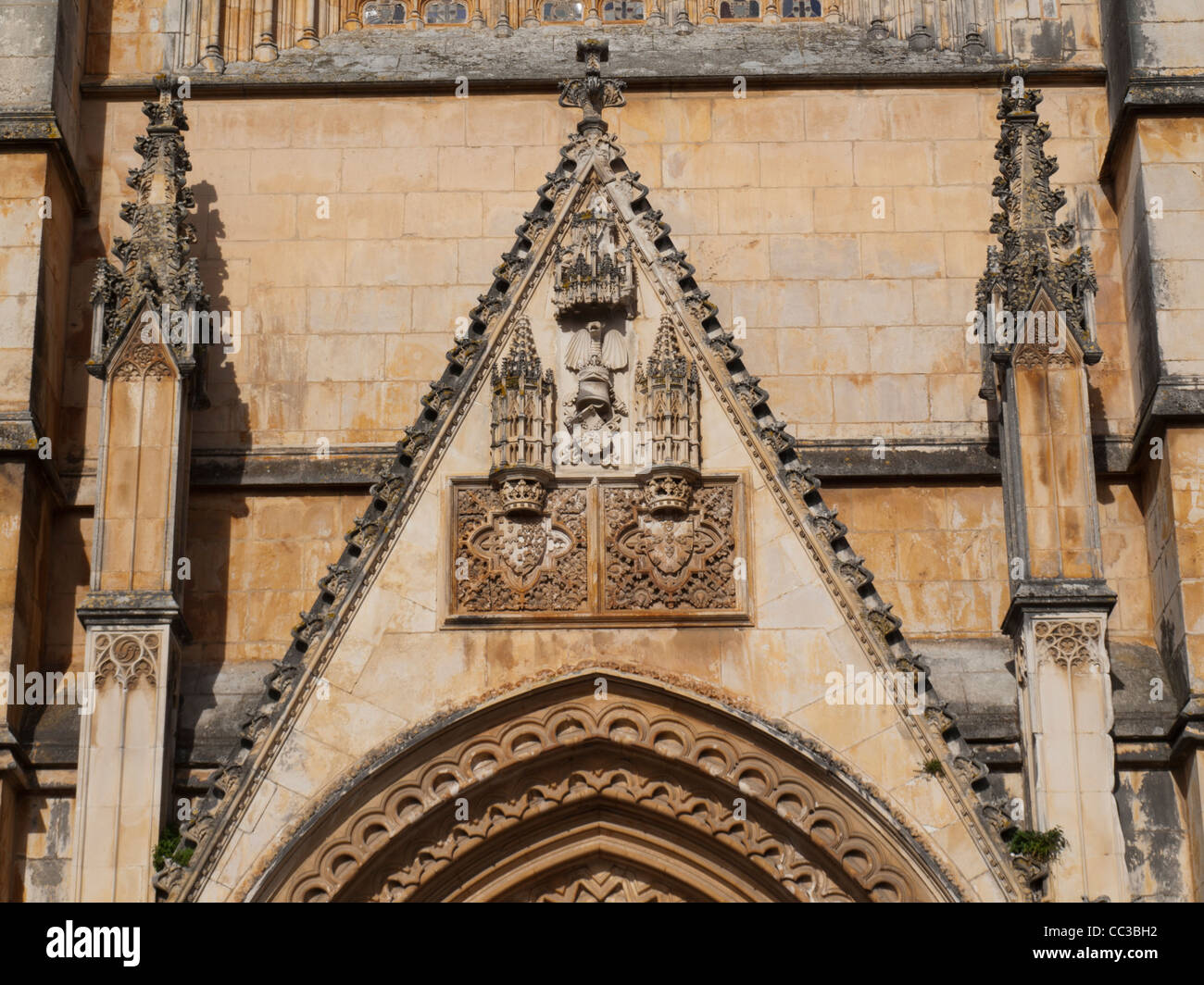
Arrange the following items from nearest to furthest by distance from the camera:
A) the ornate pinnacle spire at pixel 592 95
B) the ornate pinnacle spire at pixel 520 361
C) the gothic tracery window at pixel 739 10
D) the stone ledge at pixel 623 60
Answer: the ornate pinnacle spire at pixel 520 361 → the ornate pinnacle spire at pixel 592 95 → the stone ledge at pixel 623 60 → the gothic tracery window at pixel 739 10

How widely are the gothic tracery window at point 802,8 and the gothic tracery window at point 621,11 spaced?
1.21 meters

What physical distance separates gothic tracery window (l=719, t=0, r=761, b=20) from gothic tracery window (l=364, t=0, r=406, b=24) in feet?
8.76

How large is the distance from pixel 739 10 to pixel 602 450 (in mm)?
5545

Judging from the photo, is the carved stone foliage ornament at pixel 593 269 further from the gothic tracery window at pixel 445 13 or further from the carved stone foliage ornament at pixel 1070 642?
the gothic tracery window at pixel 445 13

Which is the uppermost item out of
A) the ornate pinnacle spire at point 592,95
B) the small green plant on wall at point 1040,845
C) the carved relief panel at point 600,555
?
the ornate pinnacle spire at point 592,95

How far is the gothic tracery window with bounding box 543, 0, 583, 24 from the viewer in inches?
854

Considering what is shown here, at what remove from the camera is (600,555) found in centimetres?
1752

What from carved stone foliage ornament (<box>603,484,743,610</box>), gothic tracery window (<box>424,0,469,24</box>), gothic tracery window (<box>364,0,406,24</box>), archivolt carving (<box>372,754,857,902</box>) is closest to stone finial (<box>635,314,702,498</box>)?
carved stone foliage ornament (<box>603,484,743,610</box>)

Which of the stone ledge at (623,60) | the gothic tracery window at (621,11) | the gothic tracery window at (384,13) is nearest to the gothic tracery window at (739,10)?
the stone ledge at (623,60)

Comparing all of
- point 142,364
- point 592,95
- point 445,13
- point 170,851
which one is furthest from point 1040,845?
point 445,13

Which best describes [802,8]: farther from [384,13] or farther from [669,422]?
[669,422]

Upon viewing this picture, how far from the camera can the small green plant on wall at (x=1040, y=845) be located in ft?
54.4

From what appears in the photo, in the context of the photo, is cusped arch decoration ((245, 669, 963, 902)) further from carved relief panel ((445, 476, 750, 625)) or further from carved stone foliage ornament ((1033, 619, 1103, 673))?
carved stone foliage ornament ((1033, 619, 1103, 673))

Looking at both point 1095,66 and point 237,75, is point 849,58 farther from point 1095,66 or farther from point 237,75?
point 237,75
